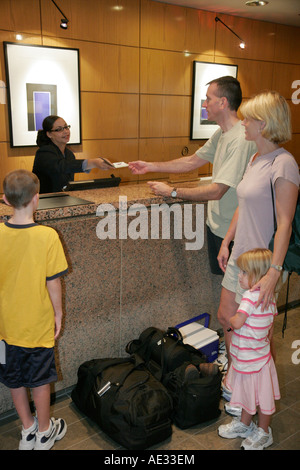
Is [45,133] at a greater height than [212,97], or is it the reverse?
[212,97]

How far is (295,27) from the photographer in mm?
6859

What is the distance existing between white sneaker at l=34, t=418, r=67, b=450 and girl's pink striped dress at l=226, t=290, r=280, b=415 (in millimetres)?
874

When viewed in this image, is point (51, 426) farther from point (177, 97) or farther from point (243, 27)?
point (243, 27)

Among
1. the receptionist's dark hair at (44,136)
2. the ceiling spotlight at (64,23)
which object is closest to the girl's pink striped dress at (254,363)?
the receptionist's dark hair at (44,136)

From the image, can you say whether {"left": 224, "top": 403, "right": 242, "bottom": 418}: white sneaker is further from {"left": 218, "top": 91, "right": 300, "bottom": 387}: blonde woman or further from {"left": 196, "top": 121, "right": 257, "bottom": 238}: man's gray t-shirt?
{"left": 196, "top": 121, "right": 257, "bottom": 238}: man's gray t-shirt

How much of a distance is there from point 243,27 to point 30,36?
346 cm

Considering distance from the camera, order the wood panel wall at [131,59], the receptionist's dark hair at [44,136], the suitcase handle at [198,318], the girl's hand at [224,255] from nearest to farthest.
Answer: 1. the girl's hand at [224,255]
2. the suitcase handle at [198,318]
3. the receptionist's dark hair at [44,136]
4. the wood panel wall at [131,59]

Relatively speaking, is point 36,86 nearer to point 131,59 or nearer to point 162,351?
point 131,59

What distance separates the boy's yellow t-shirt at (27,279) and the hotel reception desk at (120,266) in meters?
0.26

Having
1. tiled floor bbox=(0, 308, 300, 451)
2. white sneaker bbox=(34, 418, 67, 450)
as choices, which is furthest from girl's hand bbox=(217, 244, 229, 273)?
white sneaker bbox=(34, 418, 67, 450)

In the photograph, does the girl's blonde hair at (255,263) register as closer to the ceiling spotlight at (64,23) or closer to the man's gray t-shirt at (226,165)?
the man's gray t-shirt at (226,165)

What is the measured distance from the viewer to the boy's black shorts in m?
1.86

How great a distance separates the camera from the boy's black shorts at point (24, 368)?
1.86 metres
